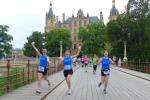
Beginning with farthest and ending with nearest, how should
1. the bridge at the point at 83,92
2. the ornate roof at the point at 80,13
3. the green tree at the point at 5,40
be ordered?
the ornate roof at the point at 80,13, the green tree at the point at 5,40, the bridge at the point at 83,92

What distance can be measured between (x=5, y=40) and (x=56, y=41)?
846 inches

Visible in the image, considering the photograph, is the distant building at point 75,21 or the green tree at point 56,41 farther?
the distant building at point 75,21

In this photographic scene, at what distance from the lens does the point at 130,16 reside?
87688mm

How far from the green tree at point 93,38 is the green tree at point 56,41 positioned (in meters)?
6.00

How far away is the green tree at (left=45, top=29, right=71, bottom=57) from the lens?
158 m

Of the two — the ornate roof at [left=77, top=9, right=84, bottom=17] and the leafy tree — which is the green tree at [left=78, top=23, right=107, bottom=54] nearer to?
the ornate roof at [left=77, top=9, right=84, bottom=17]

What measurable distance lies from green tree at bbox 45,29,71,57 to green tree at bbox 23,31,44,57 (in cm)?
273

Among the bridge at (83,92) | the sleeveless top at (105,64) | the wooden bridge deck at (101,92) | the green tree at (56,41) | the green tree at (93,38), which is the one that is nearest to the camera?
the bridge at (83,92)

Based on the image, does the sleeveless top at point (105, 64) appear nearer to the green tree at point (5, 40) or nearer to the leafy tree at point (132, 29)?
the leafy tree at point (132, 29)

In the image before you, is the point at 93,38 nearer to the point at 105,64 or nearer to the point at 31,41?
the point at 31,41

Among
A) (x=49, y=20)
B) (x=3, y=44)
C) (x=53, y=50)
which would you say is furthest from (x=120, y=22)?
(x=49, y=20)

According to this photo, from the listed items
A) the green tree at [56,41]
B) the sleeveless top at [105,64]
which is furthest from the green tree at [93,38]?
the sleeveless top at [105,64]

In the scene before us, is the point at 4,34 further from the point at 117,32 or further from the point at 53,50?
the point at 117,32

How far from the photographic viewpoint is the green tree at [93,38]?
15062cm
